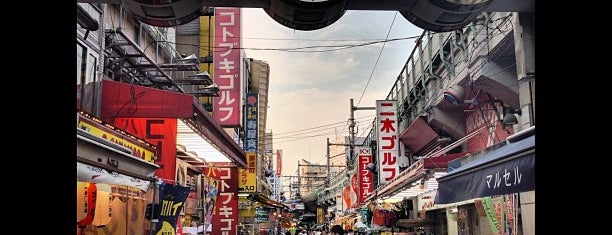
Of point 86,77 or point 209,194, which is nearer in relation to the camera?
point 86,77

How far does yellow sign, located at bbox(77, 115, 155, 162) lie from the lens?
6930mm

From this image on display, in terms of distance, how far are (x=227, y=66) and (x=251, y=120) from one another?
12065 mm

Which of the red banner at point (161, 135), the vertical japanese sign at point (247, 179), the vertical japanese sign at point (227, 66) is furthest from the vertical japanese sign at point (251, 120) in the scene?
the red banner at point (161, 135)

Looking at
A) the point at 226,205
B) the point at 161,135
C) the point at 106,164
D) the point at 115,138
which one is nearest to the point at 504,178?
the point at 106,164

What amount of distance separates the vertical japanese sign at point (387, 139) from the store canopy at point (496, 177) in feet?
43.4

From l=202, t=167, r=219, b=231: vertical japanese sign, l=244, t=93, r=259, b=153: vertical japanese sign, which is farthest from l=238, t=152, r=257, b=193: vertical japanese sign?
l=244, t=93, r=259, b=153: vertical japanese sign

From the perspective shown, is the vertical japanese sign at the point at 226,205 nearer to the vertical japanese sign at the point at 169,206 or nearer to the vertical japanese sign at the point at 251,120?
the vertical japanese sign at the point at 251,120

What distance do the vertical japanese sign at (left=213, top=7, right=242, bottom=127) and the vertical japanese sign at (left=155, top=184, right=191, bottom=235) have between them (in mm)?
8773

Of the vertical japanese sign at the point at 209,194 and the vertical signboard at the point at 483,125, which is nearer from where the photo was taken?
the vertical signboard at the point at 483,125

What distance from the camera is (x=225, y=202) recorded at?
19.2 meters

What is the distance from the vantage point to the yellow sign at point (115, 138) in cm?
693

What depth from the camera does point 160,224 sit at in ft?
26.6

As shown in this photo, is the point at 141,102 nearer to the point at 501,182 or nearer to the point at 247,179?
the point at 501,182

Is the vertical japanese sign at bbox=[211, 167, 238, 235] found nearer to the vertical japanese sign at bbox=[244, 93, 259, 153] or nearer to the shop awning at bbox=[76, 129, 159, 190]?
the vertical japanese sign at bbox=[244, 93, 259, 153]
